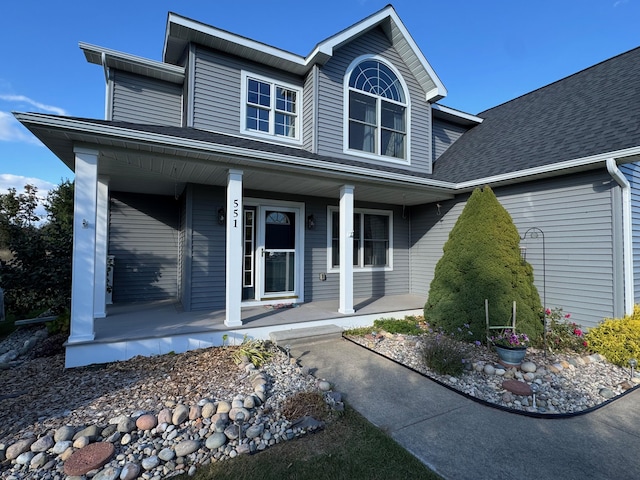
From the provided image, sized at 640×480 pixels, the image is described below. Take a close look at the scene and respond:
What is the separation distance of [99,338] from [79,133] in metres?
2.67

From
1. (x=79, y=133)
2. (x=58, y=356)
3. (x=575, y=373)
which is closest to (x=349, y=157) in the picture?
(x=79, y=133)

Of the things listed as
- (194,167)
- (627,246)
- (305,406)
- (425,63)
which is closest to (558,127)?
(627,246)

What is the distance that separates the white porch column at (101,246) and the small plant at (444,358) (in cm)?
522

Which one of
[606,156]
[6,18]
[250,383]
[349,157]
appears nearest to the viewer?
[250,383]

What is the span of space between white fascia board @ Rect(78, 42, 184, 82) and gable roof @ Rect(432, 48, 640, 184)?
22.0ft

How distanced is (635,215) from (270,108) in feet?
23.0

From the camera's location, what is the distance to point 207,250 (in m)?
6.22

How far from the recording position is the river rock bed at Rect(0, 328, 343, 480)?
2338 millimetres

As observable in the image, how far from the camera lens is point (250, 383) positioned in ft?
11.7

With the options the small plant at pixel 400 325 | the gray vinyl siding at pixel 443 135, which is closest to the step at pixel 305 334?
the small plant at pixel 400 325

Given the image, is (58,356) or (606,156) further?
(606,156)

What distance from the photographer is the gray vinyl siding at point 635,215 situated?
5.06 meters

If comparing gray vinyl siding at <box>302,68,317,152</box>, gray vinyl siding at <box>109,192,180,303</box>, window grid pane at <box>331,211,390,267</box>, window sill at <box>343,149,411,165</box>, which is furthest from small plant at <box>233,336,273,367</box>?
window sill at <box>343,149,411,165</box>

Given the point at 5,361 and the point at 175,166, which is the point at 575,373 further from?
the point at 5,361
